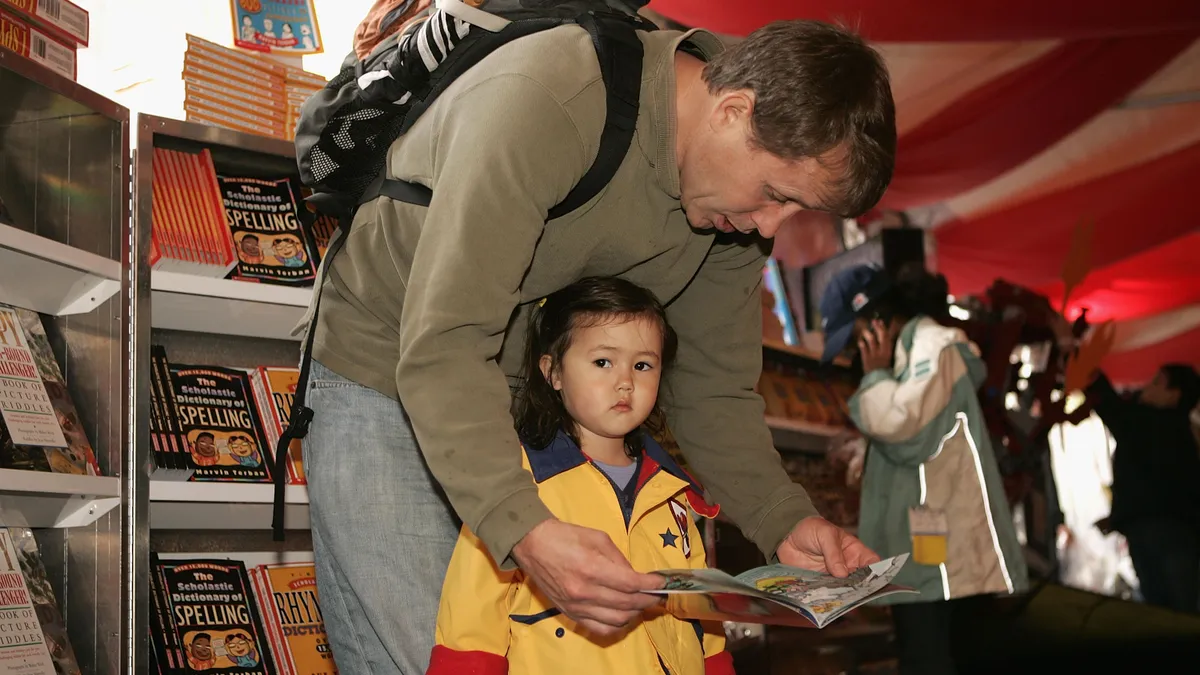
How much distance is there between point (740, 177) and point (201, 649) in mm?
1449

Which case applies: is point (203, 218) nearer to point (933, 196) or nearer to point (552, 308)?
point (552, 308)

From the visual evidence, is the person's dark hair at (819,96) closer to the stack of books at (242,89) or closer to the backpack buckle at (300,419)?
the backpack buckle at (300,419)

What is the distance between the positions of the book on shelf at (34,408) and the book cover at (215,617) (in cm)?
34

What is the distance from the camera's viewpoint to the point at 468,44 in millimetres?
1327

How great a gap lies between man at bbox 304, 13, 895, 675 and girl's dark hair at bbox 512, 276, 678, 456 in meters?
0.08

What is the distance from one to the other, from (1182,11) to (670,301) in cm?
482

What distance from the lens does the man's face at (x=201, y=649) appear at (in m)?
2.14

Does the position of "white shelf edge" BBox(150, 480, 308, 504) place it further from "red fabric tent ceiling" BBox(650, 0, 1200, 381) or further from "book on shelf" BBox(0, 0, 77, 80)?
"red fabric tent ceiling" BBox(650, 0, 1200, 381)

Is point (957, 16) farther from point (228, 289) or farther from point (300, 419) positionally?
point (300, 419)

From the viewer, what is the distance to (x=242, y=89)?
231 centimetres

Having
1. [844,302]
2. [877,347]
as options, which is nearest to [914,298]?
[844,302]

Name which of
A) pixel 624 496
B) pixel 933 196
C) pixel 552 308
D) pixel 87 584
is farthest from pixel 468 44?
pixel 933 196

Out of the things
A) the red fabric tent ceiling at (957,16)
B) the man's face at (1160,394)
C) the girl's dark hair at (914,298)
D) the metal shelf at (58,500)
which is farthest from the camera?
the man's face at (1160,394)

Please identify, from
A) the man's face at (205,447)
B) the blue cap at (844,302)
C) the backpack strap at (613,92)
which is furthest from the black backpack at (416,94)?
the blue cap at (844,302)
